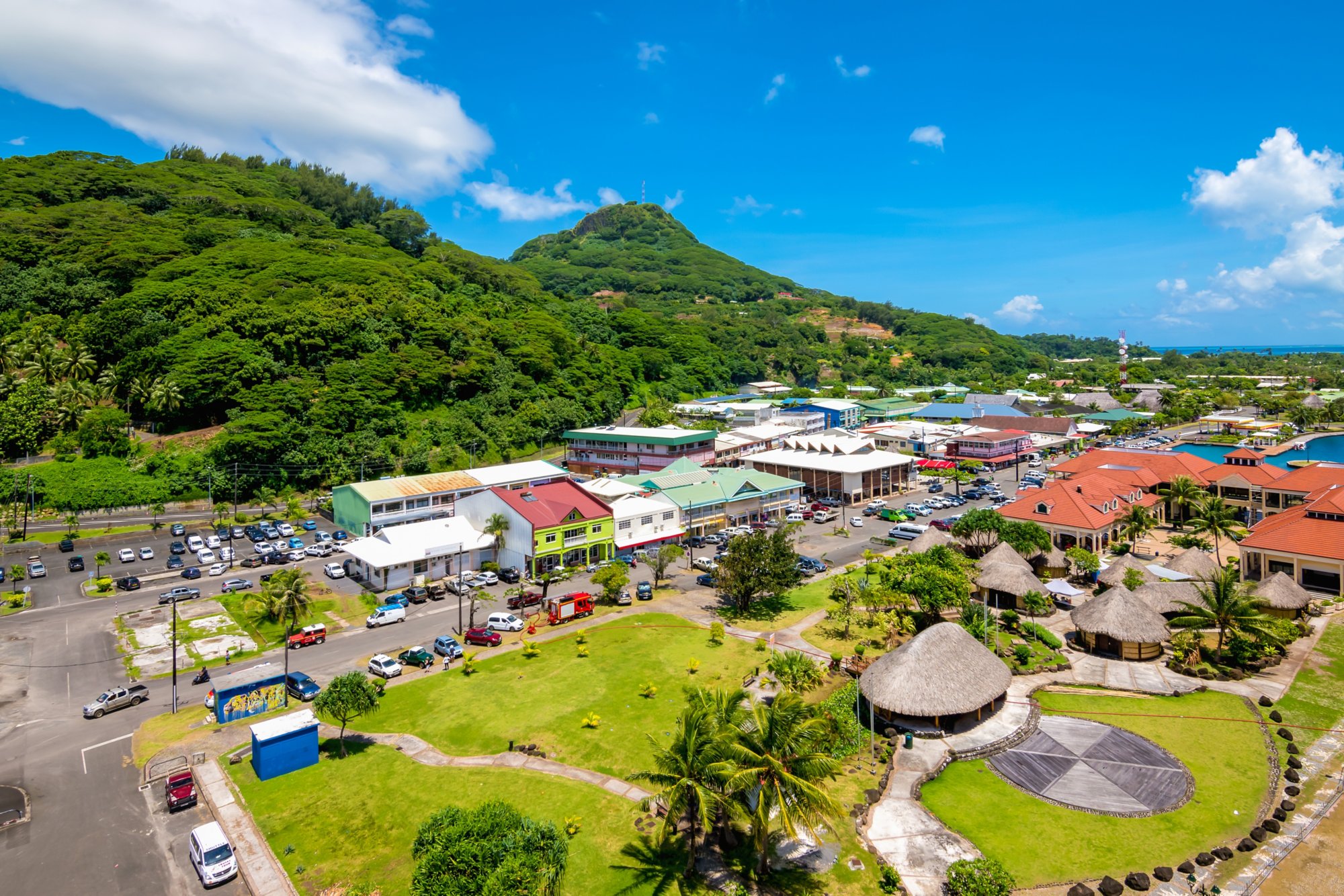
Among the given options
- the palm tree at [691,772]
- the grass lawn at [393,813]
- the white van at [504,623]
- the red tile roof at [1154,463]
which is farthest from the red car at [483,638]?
the red tile roof at [1154,463]

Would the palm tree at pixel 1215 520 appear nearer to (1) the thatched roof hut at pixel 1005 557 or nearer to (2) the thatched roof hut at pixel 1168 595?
(2) the thatched roof hut at pixel 1168 595

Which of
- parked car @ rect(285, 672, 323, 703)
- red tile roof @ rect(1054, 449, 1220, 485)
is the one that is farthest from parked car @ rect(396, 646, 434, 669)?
red tile roof @ rect(1054, 449, 1220, 485)

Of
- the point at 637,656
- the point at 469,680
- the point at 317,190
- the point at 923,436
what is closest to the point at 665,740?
the point at 637,656

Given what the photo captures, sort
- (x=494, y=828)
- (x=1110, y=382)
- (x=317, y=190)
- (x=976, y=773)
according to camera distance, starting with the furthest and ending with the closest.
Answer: (x=1110, y=382) < (x=317, y=190) < (x=976, y=773) < (x=494, y=828)

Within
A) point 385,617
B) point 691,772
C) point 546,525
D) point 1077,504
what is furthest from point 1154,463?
point 385,617

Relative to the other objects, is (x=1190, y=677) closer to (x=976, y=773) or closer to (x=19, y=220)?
(x=976, y=773)

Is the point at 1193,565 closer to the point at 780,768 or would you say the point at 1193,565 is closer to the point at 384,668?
the point at 780,768
